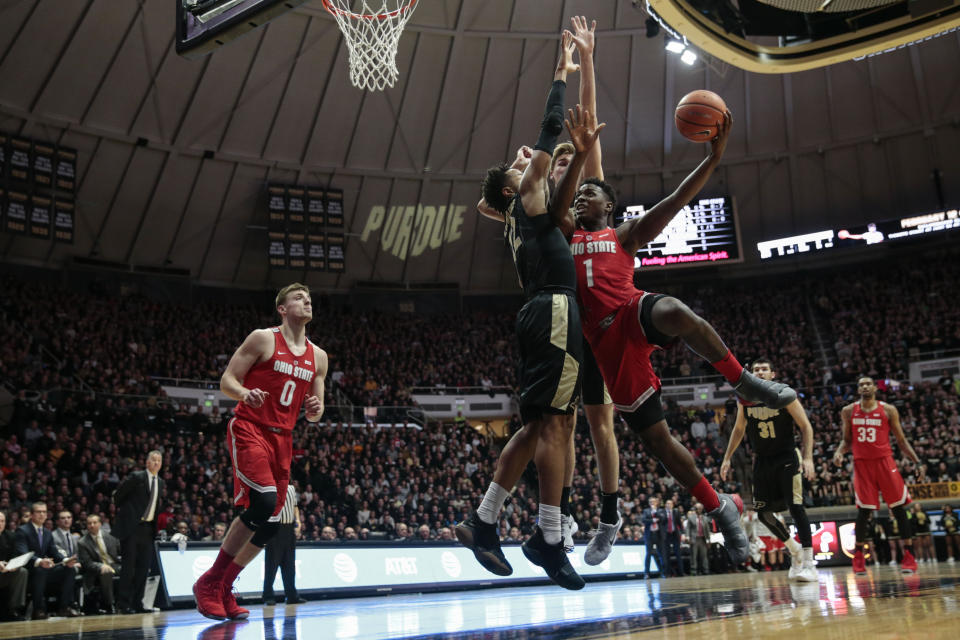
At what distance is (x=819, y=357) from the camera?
28.6 m

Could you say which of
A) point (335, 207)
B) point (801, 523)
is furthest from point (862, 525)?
point (335, 207)

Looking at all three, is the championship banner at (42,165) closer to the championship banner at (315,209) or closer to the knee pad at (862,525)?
the championship banner at (315,209)

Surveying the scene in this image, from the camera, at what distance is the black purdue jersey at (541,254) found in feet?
15.5

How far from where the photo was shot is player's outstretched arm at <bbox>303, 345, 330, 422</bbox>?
6348 millimetres

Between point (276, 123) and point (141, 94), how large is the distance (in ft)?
12.3

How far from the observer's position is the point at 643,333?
4.96 metres

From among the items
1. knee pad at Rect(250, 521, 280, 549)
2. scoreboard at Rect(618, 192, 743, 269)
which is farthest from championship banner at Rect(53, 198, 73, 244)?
knee pad at Rect(250, 521, 280, 549)

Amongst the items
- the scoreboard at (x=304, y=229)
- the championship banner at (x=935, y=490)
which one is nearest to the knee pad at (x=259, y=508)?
the championship banner at (x=935, y=490)

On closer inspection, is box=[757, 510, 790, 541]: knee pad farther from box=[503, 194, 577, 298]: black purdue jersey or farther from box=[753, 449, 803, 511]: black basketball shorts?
box=[503, 194, 577, 298]: black purdue jersey

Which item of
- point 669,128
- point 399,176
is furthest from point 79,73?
point 669,128

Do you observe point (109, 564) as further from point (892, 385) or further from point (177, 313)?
point (892, 385)

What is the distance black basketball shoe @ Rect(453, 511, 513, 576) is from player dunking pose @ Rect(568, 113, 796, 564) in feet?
3.17

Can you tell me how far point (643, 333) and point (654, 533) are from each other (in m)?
12.7

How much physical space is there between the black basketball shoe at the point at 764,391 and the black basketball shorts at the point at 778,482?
171 inches
